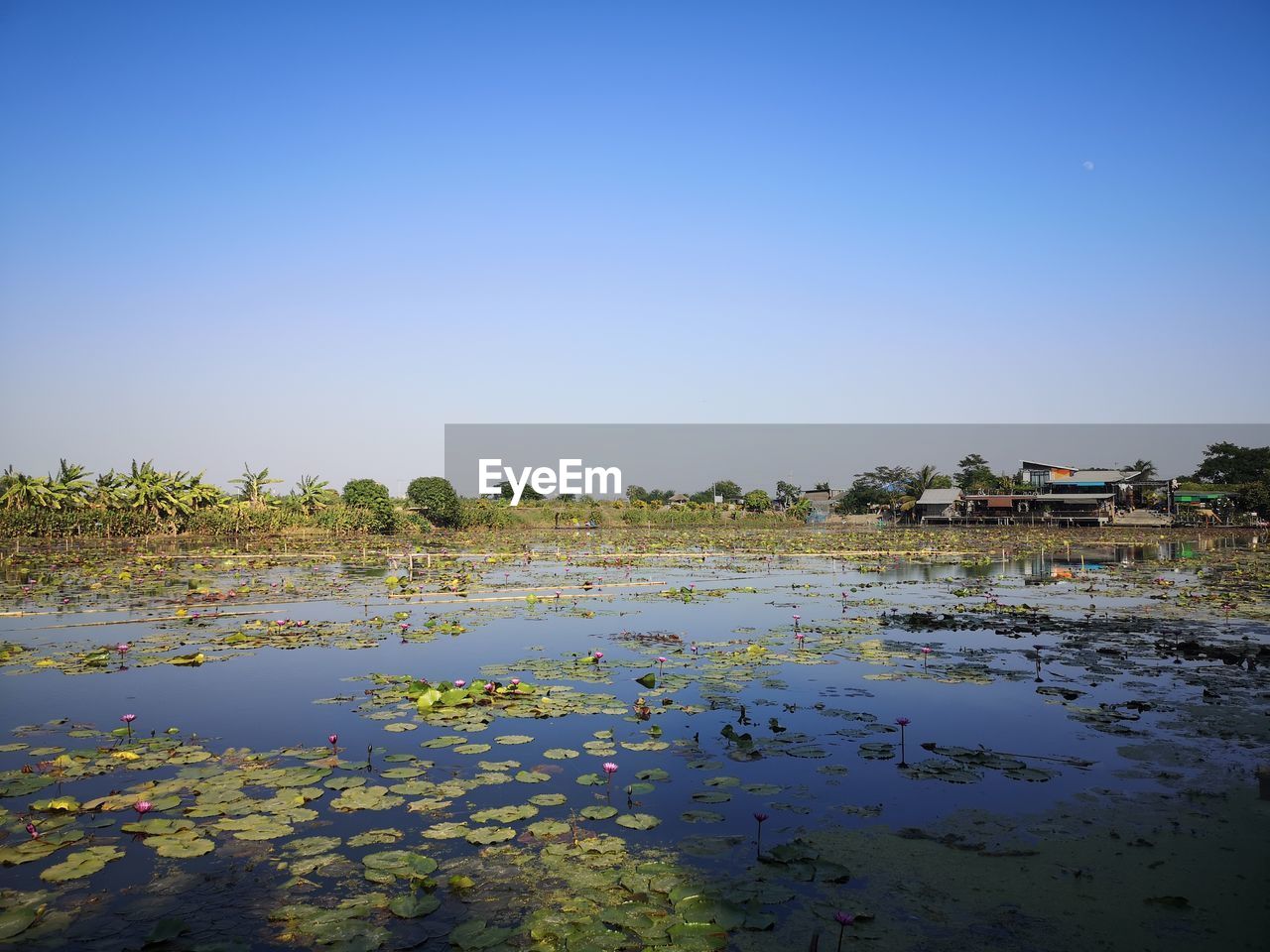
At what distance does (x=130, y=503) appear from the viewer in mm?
30547

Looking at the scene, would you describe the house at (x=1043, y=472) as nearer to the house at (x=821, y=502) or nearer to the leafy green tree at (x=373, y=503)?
the house at (x=821, y=502)

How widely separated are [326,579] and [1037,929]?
16.8 meters

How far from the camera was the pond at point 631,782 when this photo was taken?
366cm

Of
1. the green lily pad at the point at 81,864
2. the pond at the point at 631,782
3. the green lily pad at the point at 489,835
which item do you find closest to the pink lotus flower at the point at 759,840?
the pond at the point at 631,782

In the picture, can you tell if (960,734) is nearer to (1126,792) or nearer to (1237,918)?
(1126,792)

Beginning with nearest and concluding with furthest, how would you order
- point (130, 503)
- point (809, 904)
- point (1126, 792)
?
point (809, 904) < point (1126, 792) < point (130, 503)

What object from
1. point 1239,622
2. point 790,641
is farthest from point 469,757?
point 1239,622

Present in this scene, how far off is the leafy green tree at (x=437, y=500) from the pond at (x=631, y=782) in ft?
101

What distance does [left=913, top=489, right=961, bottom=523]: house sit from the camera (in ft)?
184

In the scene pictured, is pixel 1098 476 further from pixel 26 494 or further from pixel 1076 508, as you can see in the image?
pixel 26 494

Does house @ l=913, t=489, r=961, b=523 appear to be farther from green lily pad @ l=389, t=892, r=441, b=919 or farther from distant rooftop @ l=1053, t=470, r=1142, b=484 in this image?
green lily pad @ l=389, t=892, r=441, b=919

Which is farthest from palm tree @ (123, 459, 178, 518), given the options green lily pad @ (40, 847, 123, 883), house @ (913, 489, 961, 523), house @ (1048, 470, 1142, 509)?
house @ (1048, 470, 1142, 509)

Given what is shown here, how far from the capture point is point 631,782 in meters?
5.31

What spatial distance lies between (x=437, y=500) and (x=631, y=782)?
Result: 128 feet
